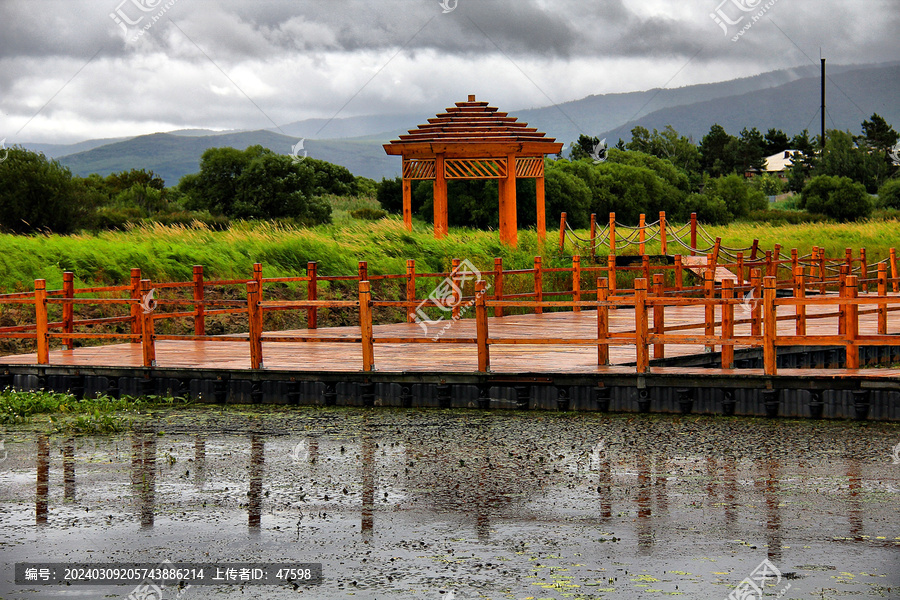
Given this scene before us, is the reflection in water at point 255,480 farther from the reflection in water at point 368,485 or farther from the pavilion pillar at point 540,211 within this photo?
the pavilion pillar at point 540,211

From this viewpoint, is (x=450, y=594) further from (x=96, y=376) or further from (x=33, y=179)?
(x=33, y=179)

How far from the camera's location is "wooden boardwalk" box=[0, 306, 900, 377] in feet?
45.8

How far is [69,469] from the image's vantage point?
32.7ft

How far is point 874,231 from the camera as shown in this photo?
40.4 m

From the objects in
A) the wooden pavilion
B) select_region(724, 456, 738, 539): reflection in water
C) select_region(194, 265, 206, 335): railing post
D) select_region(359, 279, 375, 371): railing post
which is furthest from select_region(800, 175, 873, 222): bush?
select_region(724, 456, 738, 539): reflection in water

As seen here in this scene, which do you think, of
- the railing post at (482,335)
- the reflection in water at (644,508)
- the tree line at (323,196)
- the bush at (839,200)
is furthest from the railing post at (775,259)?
the bush at (839,200)

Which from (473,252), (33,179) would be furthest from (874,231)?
(33,179)

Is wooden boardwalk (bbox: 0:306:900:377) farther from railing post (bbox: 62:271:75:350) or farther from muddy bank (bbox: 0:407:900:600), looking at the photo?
muddy bank (bbox: 0:407:900:600)

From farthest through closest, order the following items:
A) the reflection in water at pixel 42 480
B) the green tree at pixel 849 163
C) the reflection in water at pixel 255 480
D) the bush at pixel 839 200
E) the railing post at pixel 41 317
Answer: the green tree at pixel 849 163
the bush at pixel 839 200
the railing post at pixel 41 317
the reflection in water at pixel 42 480
the reflection in water at pixel 255 480

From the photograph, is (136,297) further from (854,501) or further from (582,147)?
(582,147)

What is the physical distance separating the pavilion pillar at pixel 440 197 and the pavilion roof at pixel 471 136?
349mm

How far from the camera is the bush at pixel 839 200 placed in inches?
2239

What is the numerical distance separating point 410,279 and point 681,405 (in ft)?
31.4

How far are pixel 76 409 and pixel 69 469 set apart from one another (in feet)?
12.2
